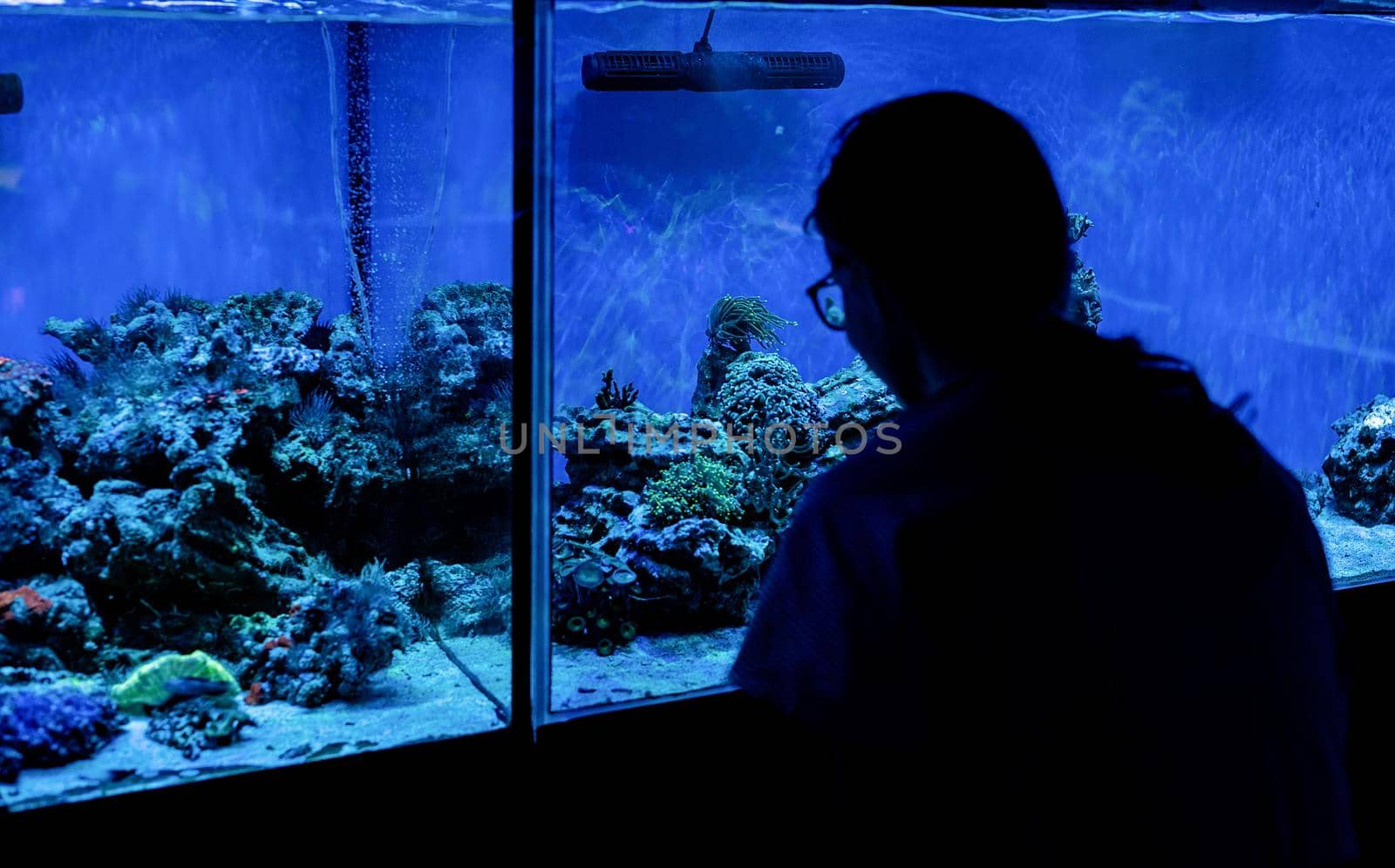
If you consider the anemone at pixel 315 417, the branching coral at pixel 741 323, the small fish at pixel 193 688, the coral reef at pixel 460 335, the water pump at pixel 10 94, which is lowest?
the small fish at pixel 193 688

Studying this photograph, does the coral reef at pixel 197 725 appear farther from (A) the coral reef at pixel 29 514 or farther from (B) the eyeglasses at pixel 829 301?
(B) the eyeglasses at pixel 829 301

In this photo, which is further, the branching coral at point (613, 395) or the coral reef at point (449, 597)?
the branching coral at point (613, 395)

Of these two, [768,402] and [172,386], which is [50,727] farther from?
[768,402]

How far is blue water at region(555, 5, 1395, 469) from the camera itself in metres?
4.42

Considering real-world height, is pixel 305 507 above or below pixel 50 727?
above

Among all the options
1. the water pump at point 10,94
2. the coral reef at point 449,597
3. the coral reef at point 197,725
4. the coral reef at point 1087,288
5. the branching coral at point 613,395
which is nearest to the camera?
the coral reef at point 197,725

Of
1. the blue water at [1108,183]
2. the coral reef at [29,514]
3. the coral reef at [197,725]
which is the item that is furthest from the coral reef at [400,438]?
the coral reef at [197,725]

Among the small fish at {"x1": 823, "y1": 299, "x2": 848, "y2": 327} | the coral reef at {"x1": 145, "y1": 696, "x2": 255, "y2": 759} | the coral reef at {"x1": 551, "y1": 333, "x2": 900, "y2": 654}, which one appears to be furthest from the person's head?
the coral reef at {"x1": 551, "y1": 333, "x2": 900, "y2": 654}

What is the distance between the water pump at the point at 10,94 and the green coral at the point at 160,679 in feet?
9.12

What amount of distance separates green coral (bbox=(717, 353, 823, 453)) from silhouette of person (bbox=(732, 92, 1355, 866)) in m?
3.27

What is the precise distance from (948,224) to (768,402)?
3432mm

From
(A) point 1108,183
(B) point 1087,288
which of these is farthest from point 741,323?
(A) point 1108,183

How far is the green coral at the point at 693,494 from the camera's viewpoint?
3760 millimetres

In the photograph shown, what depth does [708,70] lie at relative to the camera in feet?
12.4
